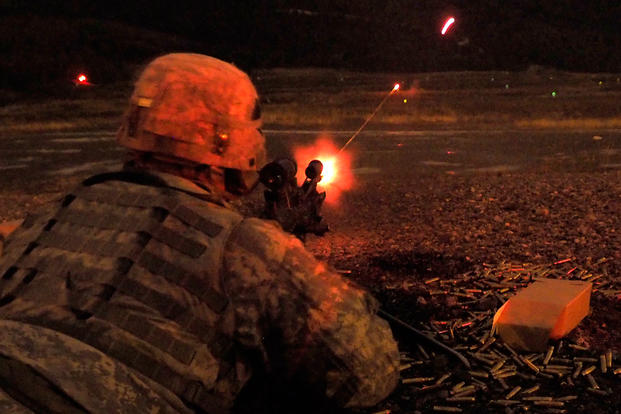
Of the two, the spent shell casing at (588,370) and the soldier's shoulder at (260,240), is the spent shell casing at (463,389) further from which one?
the soldier's shoulder at (260,240)

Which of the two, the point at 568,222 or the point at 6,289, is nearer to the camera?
the point at 6,289

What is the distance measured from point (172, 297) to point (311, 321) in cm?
50

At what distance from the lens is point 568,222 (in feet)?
29.2

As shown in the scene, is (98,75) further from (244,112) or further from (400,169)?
(244,112)

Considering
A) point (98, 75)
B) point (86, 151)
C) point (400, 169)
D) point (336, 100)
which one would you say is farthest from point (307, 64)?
point (400, 169)

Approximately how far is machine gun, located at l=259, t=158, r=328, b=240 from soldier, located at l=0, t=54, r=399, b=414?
2.80m

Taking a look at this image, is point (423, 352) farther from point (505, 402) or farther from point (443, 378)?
point (505, 402)

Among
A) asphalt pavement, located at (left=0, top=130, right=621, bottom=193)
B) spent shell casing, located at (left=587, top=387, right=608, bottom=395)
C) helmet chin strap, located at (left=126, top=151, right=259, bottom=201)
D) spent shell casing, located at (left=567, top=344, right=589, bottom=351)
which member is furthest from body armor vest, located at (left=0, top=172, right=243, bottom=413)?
asphalt pavement, located at (left=0, top=130, right=621, bottom=193)

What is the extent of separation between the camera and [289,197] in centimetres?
695

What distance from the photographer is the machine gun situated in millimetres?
6031

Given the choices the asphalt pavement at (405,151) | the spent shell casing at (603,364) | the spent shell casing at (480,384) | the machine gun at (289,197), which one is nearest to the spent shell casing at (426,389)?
the spent shell casing at (480,384)

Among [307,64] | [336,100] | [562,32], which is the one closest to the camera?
[336,100]

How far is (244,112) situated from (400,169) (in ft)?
34.9

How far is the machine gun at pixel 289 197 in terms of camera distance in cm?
603
